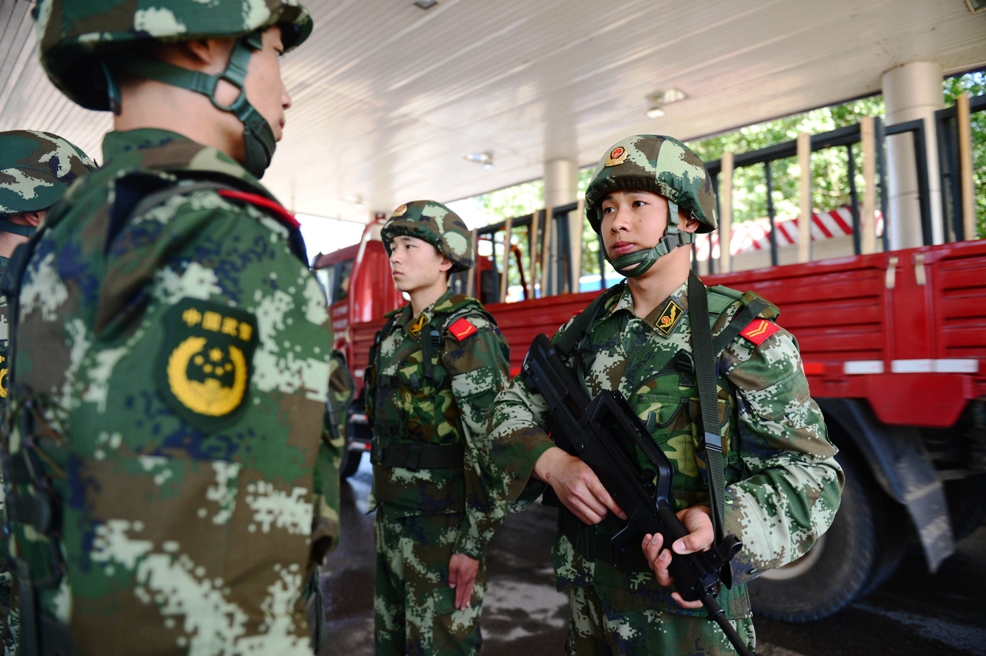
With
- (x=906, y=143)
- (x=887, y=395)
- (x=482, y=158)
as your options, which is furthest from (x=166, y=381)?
(x=482, y=158)

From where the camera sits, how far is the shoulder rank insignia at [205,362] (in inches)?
30.0

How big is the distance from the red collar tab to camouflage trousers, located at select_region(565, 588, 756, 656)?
1.21 m

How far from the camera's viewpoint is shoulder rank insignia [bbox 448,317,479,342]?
2469mm

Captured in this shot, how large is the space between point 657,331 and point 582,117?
7.95m

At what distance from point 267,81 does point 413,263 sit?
173 cm

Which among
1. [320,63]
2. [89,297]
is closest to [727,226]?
[89,297]

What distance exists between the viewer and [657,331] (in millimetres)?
1662

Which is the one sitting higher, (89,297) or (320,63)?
(320,63)

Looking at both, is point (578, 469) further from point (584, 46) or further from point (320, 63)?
point (320, 63)

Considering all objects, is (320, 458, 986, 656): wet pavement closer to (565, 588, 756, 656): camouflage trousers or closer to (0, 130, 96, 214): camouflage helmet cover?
(565, 588, 756, 656): camouflage trousers

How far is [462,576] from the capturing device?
2273mm

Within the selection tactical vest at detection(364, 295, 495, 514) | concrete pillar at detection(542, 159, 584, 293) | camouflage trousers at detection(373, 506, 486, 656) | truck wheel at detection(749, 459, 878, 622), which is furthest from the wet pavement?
concrete pillar at detection(542, 159, 584, 293)

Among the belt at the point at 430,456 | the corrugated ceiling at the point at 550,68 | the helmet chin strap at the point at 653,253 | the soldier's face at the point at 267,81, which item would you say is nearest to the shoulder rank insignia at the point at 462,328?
the belt at the point at 430,456

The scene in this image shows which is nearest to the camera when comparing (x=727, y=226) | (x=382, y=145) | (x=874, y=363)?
(x=874, y=363)
